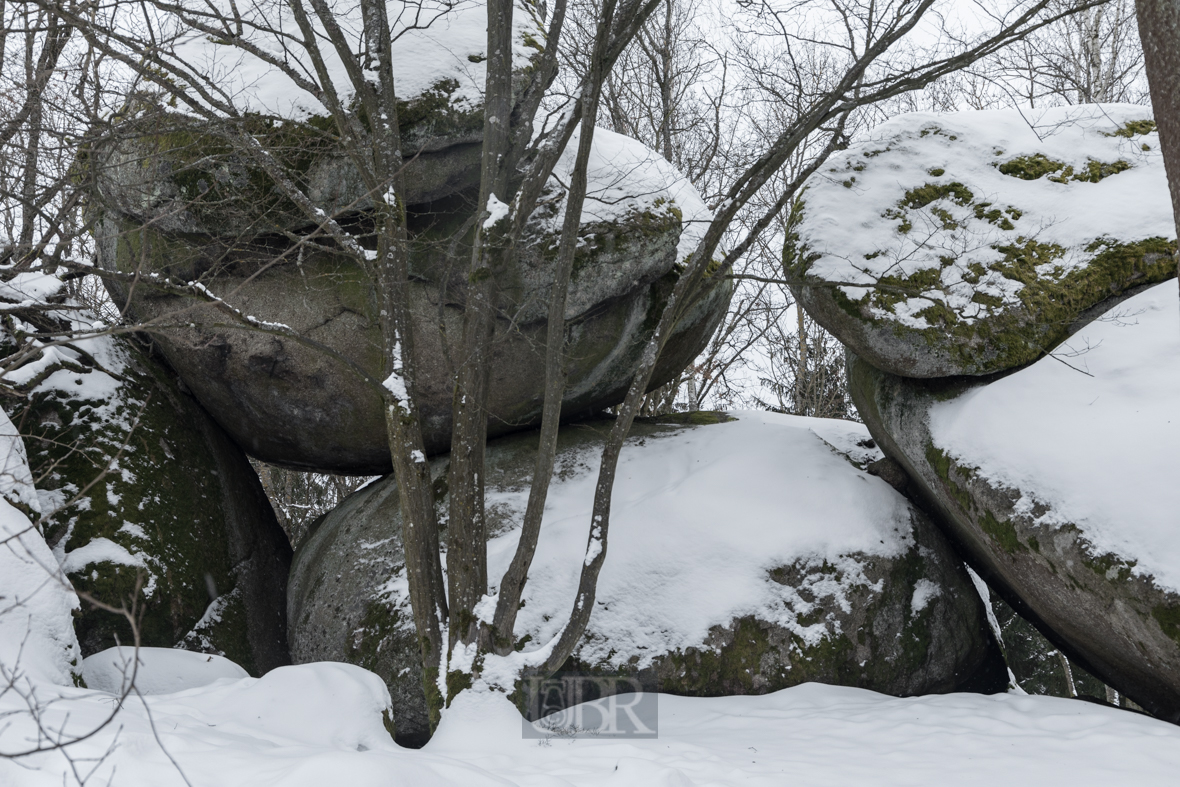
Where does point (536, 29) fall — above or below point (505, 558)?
above

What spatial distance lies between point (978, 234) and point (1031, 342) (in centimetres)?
87

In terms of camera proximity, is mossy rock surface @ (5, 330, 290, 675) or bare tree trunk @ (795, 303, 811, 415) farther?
bare tree trunk @ (795, 303, 811, 415)

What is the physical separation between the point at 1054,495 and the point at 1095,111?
3.00 m

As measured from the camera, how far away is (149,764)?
2.70 m

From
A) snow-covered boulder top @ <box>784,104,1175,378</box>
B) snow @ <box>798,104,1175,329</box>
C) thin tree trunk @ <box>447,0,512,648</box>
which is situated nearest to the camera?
thin tree trunk @ <box>447,0,512,648</box>

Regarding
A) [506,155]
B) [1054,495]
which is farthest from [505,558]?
[1054,495]

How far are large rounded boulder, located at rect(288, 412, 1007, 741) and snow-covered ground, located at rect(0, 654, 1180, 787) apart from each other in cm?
44

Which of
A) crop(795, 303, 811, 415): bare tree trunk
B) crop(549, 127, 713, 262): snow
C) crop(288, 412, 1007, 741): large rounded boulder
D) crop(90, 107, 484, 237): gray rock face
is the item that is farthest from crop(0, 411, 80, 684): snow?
crop(795, 303, 811, 415): bare tree trunk

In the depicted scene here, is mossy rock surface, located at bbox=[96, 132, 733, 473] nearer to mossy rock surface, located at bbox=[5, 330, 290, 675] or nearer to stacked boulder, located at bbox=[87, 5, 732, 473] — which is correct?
stacked boulder, located at bbox=[87, 5, 732, 473]

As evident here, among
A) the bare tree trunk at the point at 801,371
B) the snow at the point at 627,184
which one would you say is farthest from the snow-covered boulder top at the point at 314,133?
the bare tree trunk at the point at 801,371

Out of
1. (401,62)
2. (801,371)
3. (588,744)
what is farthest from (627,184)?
(801,371)

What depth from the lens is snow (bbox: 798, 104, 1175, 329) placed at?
16.2 ft

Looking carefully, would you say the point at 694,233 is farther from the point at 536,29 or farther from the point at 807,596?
the point at 807,596

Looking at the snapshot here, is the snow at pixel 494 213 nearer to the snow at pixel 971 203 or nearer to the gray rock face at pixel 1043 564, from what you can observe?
the snow at pixel 971 203
